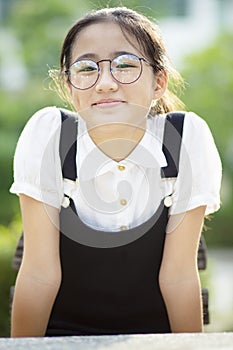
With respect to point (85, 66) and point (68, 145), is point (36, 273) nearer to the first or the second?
point (68, 145)

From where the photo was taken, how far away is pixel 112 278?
171 cm

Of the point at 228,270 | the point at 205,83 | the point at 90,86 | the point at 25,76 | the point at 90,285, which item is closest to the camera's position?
the point at 90,86

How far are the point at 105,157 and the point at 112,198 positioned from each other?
0.10m

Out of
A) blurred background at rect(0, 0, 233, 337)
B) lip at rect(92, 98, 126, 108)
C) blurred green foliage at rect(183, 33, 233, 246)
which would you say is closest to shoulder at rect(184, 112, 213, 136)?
lip at rect(92, 98, 126, 108)

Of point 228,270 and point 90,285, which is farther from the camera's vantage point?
point 228,270

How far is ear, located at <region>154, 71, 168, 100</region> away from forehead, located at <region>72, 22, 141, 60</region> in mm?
91

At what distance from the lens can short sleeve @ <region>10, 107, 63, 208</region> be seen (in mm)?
1655

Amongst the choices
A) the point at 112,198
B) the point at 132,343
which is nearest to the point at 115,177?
the point at 112,198

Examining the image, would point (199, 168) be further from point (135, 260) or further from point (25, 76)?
point (25, 76)

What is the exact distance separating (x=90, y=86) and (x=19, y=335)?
57 cm

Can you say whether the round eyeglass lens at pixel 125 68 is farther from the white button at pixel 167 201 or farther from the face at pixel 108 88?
the white button at pixel 167 201

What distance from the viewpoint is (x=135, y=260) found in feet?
5.58

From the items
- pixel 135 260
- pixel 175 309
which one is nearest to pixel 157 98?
pixel 135 260

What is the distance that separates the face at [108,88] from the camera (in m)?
1.60
